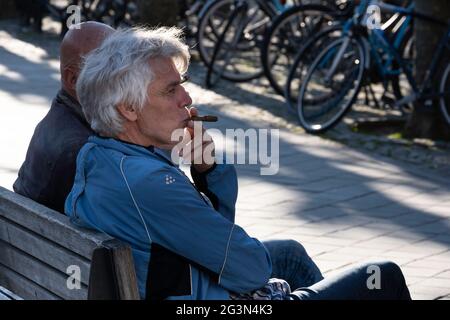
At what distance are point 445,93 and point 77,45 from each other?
4.41m

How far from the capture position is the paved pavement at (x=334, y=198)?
5723 millimetres

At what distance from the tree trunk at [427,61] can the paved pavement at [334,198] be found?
28.6 inches

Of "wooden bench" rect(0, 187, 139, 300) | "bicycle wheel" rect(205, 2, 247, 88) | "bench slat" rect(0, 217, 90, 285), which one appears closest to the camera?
"wooden bench" rect(0, 187, 139, 300)

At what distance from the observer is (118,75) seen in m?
3.33

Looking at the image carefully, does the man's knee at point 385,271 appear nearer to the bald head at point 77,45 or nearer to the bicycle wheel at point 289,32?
the bald head at point 77,45

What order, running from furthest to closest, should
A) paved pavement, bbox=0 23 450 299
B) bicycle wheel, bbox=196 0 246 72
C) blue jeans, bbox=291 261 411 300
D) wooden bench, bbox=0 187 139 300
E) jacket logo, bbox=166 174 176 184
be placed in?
bicycle wheel, bbox=196 0 246 72, paved pavement, bbox=0 23 450 299, blue jeans, bbox=291 261 411 300, jacket logo, bbox=166 174 176 184, wooden bench, bbox=0 187 139 300

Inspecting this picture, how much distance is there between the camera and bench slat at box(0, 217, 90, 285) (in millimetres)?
3096

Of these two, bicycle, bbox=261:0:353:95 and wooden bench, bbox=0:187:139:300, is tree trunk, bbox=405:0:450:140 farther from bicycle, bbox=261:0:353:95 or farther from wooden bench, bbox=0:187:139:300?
wooden bench, bbox=0:187:139:300

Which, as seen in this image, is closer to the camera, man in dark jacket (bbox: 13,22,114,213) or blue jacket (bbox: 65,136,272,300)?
blue jacket (bbox: 65,136,272,300)

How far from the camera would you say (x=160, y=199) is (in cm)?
317

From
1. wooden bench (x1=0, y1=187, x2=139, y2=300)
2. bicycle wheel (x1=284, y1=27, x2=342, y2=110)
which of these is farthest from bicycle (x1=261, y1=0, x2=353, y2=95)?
wooden bench (x1=0, y1=187, x2=139, y2=300)

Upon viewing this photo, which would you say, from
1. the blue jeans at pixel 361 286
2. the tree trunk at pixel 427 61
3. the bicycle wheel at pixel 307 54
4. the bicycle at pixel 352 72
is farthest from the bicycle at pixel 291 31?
the blue jeans at pixel 361 286

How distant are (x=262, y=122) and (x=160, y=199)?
5.78 meters
